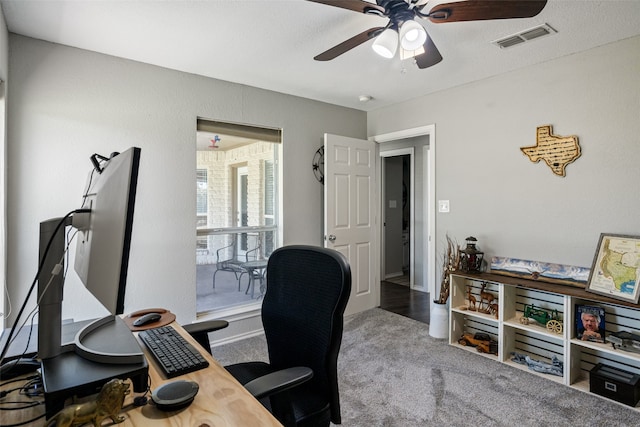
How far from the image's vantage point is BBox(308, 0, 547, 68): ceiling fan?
62.6 inches

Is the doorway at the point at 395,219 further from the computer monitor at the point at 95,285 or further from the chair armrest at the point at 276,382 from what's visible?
the computer monitor at the point at 95,285

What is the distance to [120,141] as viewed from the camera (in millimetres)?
2725

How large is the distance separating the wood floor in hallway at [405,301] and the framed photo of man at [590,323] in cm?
151

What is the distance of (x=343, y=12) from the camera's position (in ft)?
6.84

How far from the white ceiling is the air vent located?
0.16ft

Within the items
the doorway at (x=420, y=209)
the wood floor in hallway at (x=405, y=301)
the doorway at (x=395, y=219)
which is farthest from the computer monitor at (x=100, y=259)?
the doorway at (x=395, y=219)

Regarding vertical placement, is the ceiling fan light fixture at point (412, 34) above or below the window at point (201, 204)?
above

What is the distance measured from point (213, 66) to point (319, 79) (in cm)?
93

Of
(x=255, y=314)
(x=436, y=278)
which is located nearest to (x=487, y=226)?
(x=436, y=278)

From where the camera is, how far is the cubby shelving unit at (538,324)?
243cm

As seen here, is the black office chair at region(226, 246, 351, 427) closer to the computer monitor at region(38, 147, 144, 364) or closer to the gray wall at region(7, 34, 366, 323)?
the computer monitor at region(38, 147, 144, 364)

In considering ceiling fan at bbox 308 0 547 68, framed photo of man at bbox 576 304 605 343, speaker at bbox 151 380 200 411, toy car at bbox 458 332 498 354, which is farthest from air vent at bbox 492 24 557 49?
speaker at bbox 151 380 200 411

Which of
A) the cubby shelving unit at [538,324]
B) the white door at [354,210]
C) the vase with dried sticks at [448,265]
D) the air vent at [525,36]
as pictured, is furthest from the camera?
the white door at [354,210]

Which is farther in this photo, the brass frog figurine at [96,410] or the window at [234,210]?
the window at [234,210]
